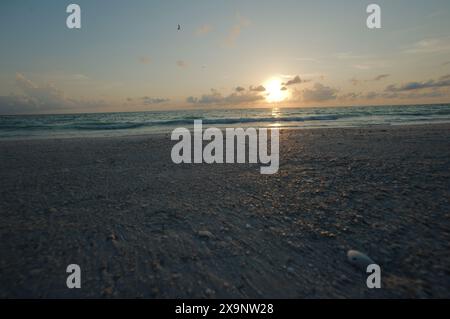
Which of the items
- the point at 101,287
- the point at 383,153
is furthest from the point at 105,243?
the point at 383,153

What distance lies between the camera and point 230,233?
248cm

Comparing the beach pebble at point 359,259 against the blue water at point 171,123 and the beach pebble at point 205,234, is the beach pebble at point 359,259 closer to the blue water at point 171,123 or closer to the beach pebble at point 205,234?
the beach pebble at point 205,234

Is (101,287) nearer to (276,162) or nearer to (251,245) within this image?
(251,245)

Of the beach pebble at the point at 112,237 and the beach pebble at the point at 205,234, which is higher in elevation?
the beach pebble at the point at 205,234

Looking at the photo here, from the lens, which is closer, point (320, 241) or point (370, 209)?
point (320, 241)

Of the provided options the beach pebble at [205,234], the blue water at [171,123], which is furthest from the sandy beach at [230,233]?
the blue water at [171,123]

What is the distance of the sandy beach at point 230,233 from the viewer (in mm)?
1796

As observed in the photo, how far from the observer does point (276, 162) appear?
17.8ft

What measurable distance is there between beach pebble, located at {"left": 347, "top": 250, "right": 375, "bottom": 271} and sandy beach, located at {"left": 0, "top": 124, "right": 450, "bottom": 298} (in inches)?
2.5

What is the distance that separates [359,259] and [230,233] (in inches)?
46.7

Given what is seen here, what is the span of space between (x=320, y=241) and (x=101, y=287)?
194 centimetres

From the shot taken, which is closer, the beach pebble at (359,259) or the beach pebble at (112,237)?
the beach pebble at (359,259)

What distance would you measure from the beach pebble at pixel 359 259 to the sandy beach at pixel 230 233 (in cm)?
6

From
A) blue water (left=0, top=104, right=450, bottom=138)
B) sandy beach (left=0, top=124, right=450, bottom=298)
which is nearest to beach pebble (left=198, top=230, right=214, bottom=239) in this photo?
sandy beach (left=0, top=124, right=450, bottom=298)
